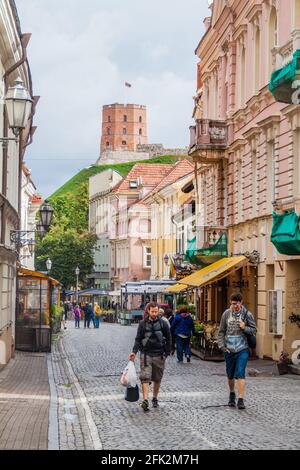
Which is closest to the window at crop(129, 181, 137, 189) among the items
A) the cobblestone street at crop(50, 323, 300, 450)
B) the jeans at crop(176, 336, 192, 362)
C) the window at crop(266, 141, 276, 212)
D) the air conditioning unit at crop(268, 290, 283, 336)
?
the window at crop(266, 141, 276, 212)

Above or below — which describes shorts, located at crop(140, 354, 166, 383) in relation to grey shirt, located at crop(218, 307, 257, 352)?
below

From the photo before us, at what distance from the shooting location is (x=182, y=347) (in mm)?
27031

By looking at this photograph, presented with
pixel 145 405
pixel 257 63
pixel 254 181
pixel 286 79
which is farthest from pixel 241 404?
pixel 257 63

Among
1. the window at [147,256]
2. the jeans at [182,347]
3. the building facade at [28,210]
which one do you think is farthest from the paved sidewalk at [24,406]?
the window at [147,256]

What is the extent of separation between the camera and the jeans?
26.8 m

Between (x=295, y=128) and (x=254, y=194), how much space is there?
5.74 m

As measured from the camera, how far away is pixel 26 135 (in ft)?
117

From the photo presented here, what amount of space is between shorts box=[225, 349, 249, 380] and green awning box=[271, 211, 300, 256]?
23.7 feet

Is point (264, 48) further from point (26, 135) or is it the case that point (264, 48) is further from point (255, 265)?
point (26, 135)

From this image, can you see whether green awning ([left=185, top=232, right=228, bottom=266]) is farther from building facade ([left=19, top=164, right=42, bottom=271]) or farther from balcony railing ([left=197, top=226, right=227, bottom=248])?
building facade ([left=19, top=164, right=42, bottom=271])

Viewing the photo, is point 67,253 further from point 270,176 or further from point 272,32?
point 272,32

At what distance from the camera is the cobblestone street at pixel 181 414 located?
38.6 feet

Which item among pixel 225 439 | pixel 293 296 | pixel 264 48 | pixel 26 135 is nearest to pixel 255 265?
pixel 293 296

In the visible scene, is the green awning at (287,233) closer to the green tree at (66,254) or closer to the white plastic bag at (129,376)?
the white plastic bag at (129,376)
